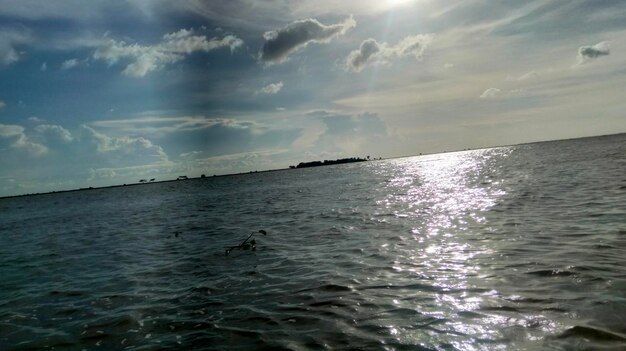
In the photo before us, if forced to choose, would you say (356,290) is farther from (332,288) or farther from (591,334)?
(591,334)

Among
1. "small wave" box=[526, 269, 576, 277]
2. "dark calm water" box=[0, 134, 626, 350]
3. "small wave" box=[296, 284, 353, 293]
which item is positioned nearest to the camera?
"dark calm water" box=[0, 134, 626, 350]

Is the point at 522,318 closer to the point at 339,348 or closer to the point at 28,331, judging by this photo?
the point at 339,348

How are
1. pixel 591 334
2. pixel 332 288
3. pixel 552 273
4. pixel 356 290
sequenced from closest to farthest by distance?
pixel 591 334 < pixel 552 273 < pixel 356 290 < pixel 332 288

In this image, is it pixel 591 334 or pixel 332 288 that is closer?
pixel 591 334

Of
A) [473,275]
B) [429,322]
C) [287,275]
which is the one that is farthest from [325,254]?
[429,322]

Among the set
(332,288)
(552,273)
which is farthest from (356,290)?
(552,273)

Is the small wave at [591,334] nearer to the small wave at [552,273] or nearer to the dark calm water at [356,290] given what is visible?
the dark calm water at [356,290]

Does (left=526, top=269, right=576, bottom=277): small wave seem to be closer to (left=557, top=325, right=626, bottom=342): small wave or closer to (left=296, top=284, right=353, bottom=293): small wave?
(left=557, top=325, right=626, bottom=342): small wave

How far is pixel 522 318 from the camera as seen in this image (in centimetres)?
755

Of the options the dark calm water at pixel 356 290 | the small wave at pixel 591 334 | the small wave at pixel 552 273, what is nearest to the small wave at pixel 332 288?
the dark calm water at pixel 356 290

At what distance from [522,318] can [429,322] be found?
1745 millimetres

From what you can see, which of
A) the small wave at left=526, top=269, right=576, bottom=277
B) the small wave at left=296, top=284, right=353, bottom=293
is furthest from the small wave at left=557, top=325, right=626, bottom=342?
the small wave at left=296, top=284, right=353, bottom=293

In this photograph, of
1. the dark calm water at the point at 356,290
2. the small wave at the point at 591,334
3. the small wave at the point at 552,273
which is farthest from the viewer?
the small wave at the point at 552,273

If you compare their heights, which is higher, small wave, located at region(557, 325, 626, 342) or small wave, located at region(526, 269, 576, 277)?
small wave, located at region(526, 269, 576, 277)
